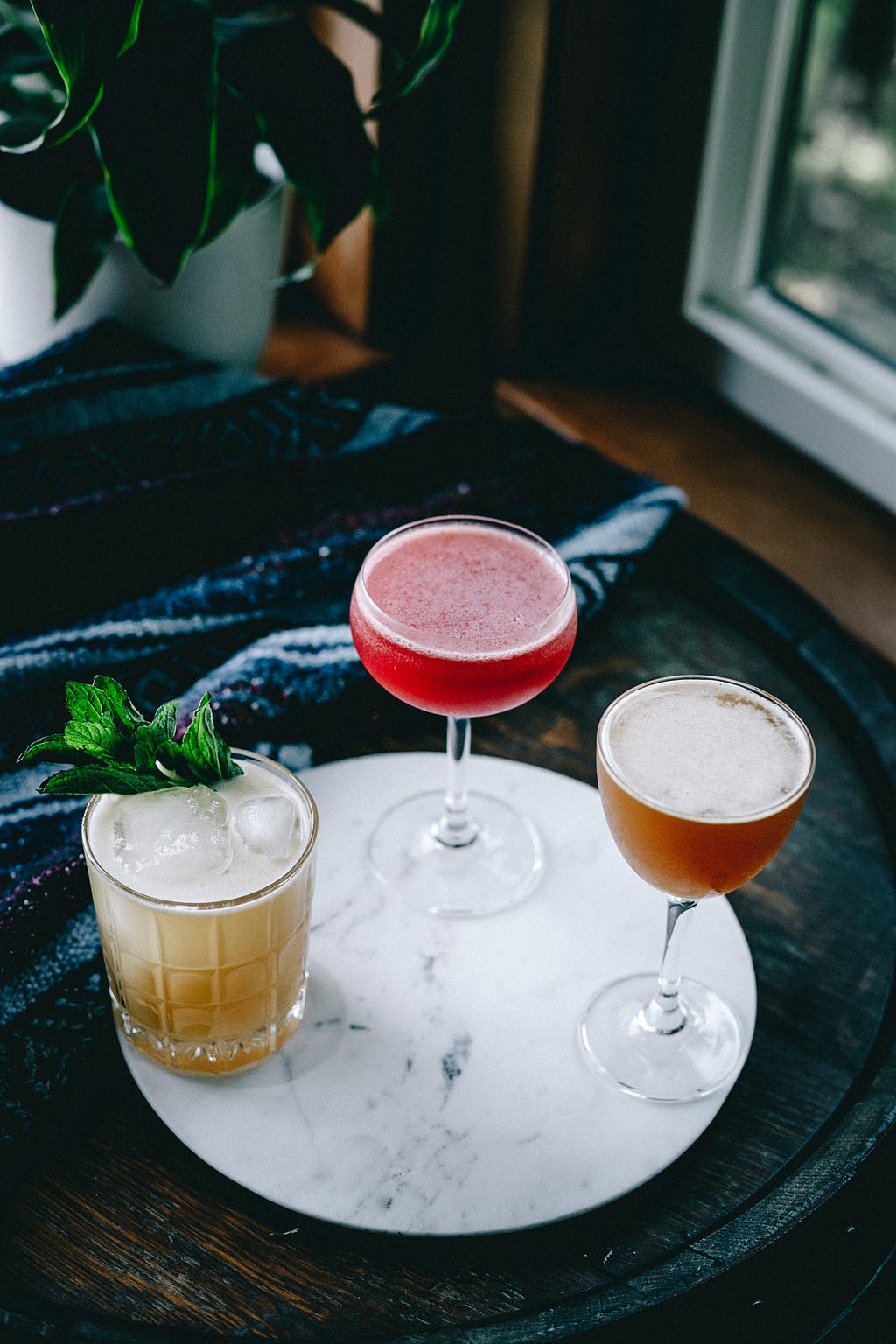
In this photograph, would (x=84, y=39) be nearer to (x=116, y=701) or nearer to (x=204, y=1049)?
(x=116, y=701)

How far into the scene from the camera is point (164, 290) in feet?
4.43

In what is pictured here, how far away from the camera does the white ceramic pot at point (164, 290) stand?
1.33 meters

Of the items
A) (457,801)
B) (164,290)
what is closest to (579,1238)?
(457,801)

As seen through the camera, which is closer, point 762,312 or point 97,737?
point 97,737

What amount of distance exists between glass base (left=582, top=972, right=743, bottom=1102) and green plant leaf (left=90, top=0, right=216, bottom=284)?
763 mm

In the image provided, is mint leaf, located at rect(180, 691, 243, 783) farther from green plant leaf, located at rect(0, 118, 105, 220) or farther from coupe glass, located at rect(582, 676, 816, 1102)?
green plant leaf, located at rect(0, 118, 105, 220)

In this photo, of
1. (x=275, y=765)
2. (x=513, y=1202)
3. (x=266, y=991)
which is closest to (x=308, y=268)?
(x=275, y=765)

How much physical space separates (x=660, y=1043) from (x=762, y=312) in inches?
41.0

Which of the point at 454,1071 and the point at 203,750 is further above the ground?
the point at 203,750

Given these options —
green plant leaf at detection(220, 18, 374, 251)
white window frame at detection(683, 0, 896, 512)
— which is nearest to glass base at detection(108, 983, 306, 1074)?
green plant leaf at detection(220, 18, 374, 251)

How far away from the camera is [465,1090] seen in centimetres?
78

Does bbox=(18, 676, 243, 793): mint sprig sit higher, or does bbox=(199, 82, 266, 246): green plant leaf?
bbox=(199, 82, 266, 246): green plant leaf

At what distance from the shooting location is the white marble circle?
0.73 meters

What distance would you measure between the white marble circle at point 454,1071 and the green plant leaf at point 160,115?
573 mm
